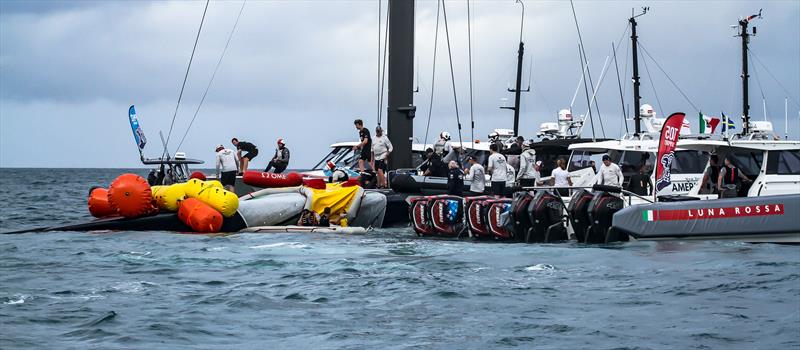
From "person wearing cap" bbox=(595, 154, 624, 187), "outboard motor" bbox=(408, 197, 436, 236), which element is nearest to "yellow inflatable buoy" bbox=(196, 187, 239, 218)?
"outboard motor" bbox=(408, 197, 436, 236)

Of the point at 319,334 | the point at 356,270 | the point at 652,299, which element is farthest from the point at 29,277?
the point at 652,299

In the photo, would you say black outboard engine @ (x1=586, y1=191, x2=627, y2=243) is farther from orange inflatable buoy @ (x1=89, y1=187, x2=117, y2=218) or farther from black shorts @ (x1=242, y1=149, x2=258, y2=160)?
black shorts @ (x1=242, y1=149, x2=258, y2=160)

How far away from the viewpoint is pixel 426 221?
71.1ft

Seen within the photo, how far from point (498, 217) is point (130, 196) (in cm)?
696

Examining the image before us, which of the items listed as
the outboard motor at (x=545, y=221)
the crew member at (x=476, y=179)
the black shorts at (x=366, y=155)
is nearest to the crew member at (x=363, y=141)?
the black shorts at (x=366, y=155)

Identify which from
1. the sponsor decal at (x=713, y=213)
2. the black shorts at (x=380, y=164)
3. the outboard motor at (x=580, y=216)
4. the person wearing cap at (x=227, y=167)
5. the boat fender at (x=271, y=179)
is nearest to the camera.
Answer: the sponsor decal at (x=713, y=213)

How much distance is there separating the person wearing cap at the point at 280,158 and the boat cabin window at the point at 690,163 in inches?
413

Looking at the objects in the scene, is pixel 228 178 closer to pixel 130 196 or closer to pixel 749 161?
pixel 130 196

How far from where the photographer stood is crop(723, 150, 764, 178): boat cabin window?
2262 cm

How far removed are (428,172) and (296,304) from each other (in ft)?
43.4

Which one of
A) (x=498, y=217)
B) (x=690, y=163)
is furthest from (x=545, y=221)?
(x=690, y=163)

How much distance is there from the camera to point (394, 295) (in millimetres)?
13375

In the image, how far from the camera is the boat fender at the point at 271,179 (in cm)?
2452

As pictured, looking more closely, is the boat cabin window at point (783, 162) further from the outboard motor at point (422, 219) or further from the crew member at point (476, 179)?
the outboard motor at point (422, 219)
